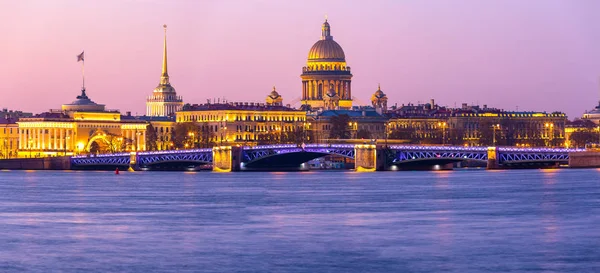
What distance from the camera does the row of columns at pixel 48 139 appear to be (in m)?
176

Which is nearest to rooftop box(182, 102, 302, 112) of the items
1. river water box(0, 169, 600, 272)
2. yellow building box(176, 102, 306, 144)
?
yellow building box(176, 102, 306, 144)

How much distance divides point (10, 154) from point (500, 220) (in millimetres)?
130100

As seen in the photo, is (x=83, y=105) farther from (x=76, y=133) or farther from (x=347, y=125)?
(x=347, y=125)

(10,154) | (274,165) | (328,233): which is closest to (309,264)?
(328,233)

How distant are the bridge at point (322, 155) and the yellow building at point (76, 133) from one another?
40989 millimetres

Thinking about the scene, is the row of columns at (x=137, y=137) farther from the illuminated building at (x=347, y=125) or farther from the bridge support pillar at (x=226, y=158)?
the bridge support pillar at (x=226, y=158)

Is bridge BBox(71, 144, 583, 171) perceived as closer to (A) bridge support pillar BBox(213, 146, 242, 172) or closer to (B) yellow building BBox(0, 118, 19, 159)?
(A) bridge support pillar BBox(213, 146, 242, 172)

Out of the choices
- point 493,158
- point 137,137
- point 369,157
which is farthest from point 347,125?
point 493,158

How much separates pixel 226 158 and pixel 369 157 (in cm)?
1028

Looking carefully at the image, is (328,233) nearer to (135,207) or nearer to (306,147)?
(135,207)

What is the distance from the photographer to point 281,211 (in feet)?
214

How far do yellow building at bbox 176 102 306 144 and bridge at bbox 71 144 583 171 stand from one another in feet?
159

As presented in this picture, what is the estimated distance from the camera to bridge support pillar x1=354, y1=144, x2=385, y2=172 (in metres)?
120

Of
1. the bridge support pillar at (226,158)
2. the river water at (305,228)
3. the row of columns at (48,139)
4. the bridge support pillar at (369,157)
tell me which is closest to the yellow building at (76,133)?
the row of columns at (48,139)
